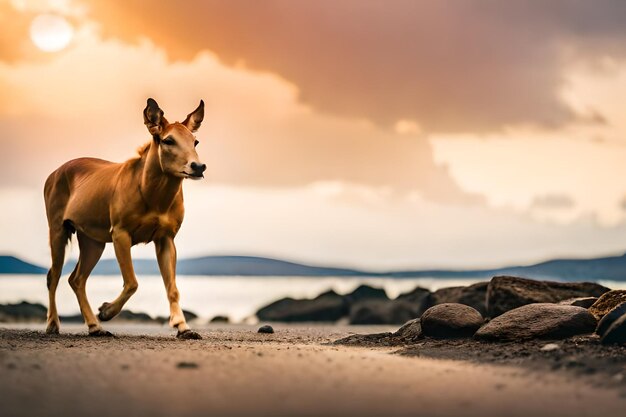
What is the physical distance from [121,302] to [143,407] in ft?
20.6

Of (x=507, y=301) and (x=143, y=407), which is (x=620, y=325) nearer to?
(x=507, y=301)

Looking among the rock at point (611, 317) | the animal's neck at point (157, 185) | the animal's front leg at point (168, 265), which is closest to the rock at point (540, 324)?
the rock at point (611, 317)

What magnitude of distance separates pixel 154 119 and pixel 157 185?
99cm

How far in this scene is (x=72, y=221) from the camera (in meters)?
14.3

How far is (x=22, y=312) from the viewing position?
63.0 feet

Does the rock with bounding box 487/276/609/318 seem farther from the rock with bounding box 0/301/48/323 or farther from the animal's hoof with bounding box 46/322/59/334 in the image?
the rock with bounding box 0/301/48/323

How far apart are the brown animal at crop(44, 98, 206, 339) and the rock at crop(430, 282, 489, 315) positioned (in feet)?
24.7

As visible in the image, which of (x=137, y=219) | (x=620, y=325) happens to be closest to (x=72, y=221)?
(x=137, y=219)

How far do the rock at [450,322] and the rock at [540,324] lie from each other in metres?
0.57

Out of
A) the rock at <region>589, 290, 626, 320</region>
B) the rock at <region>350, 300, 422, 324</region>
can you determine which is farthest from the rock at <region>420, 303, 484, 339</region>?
the rock at <region>350, 300, 422, 324</region>

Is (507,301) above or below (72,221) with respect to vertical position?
below

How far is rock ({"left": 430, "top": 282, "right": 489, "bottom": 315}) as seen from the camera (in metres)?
18.0

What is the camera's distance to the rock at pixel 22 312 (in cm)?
1897

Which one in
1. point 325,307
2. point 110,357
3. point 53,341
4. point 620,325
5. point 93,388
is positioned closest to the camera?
point 93,388
